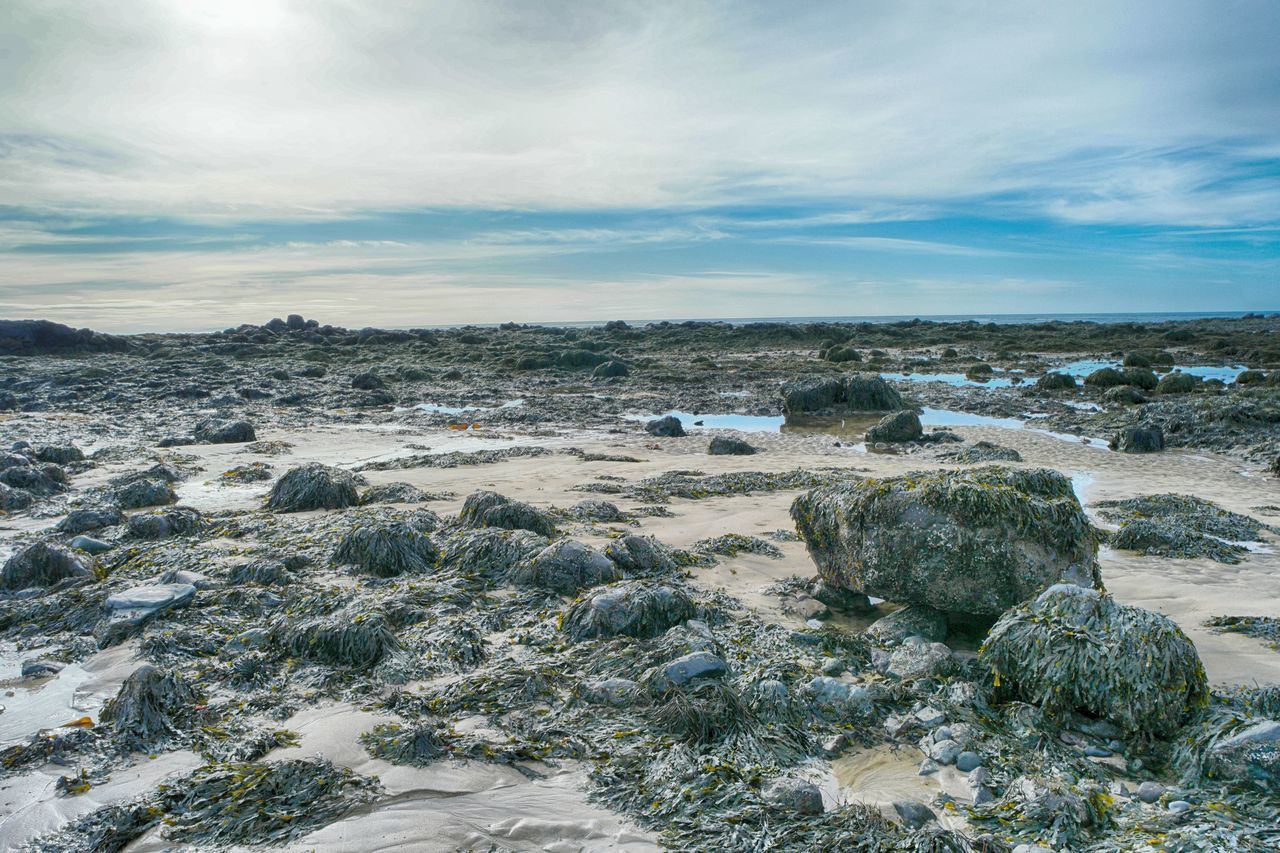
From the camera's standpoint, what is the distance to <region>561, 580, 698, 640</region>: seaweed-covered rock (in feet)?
16.1

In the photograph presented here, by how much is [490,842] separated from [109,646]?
3.43 m

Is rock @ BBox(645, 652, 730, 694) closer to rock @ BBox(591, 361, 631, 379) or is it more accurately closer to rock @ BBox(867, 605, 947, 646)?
rock @ BBox(867, 605, 947, 646)

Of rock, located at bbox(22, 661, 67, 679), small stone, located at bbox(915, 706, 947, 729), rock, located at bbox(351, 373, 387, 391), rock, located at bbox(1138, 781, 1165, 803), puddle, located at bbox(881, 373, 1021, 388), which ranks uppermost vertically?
puddle, located at bbox(881, 373, 1021, 388)

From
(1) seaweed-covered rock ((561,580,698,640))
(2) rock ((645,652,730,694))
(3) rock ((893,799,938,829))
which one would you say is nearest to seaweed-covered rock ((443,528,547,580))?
(1) seaweed-covered rock ((561,580,698,640))

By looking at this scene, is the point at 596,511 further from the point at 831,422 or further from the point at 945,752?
the point at 831,422

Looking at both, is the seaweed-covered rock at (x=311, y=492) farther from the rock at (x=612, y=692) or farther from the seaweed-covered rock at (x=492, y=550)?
the rock at (x=612, y=692)

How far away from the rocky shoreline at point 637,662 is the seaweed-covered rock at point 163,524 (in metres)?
0.04

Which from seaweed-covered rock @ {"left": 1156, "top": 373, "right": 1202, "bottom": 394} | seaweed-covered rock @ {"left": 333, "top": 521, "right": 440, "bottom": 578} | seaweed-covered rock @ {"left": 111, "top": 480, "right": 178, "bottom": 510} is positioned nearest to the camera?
seaweed-covered rock @ {"left": 333, "top": 521, "right": 440, "bottom": 578}

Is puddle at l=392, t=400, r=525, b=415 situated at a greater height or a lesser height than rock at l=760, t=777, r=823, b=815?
greater

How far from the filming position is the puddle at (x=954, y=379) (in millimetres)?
24188

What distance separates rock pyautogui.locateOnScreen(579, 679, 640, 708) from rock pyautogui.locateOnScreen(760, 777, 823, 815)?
99 centimetres

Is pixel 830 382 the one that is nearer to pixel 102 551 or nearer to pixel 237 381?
pixel 102 551

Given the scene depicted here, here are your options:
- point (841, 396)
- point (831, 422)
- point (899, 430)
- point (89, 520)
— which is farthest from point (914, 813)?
point (841, 396)

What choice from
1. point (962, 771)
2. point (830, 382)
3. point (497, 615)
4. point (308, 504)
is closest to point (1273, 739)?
point (962, 771)
